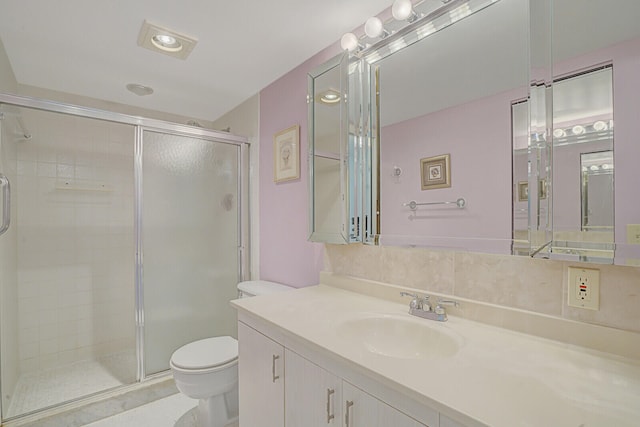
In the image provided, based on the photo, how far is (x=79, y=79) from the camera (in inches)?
86.8

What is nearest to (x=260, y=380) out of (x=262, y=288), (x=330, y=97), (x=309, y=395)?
(x=309, y=395)

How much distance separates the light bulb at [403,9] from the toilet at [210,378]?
6.15 ft

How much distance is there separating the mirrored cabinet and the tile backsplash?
0.05 meters

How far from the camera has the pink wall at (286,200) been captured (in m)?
1.97

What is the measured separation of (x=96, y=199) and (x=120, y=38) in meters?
1.42

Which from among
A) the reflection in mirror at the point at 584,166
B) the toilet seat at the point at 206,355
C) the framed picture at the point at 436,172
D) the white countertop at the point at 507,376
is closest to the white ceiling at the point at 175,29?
the framed picture at the point at 436,172

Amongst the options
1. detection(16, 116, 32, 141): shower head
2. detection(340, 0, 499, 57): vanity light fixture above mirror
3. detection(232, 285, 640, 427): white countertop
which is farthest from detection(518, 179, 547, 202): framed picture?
detection(16, 116, 32, 141): shower head

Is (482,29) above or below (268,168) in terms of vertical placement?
above

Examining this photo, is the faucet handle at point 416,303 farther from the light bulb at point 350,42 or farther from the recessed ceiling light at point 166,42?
the recessed ceiling light at point 166,42

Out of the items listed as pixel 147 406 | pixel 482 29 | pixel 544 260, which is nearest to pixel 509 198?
pixel 544 260

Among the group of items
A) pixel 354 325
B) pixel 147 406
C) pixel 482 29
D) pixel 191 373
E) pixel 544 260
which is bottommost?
pixel 147 406

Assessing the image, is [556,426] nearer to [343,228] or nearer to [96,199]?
[343,228]

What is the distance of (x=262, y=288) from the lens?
211 cm

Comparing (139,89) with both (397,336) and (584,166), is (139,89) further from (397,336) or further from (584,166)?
(584,166)
